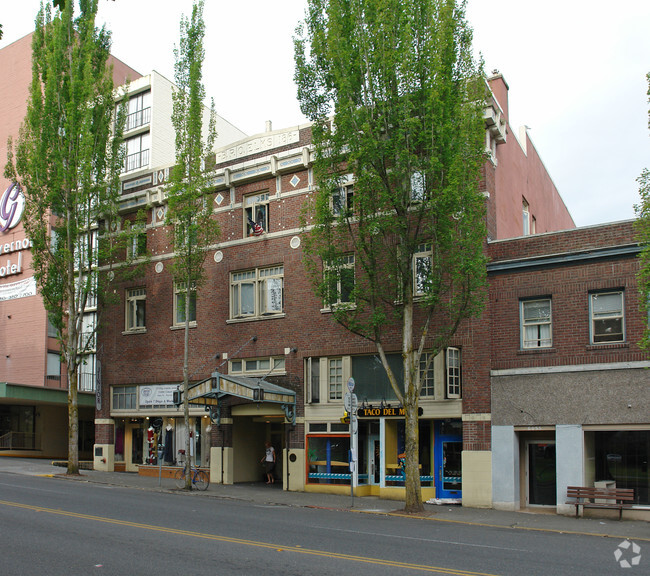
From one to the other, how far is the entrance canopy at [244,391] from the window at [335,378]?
1.34 m

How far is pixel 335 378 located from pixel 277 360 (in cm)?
256

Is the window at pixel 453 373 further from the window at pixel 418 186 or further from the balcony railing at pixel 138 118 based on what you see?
the balcony railing at pixel 138 118

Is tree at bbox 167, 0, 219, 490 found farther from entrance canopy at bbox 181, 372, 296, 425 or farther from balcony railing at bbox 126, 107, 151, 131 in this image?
balcony railing at bbox 126, 107, 151, 131

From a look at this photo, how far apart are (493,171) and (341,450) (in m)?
10.2

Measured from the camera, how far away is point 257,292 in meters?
27.4

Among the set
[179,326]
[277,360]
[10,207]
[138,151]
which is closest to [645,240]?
[277,360]

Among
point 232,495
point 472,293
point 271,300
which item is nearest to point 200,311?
point 271,300

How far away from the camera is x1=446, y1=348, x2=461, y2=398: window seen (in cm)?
2234

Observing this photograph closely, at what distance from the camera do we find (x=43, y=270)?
2994 centimetres

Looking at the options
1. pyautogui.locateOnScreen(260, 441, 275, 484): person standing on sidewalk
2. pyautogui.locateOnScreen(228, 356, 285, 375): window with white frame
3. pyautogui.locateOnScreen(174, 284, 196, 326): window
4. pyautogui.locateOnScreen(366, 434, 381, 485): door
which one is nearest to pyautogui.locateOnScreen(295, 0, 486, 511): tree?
pyautogui.locateOnScreen(366, 434, 381, 485): door

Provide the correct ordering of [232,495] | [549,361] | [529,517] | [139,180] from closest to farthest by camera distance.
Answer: [529,517], [549,361], [232,495], [139,180]

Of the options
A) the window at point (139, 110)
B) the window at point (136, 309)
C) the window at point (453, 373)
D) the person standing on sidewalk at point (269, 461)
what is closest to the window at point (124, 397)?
the window at point (136, 309)

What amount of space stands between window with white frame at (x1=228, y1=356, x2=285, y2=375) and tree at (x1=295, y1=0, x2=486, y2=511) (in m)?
6.01

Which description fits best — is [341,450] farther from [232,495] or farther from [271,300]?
[271,300]
